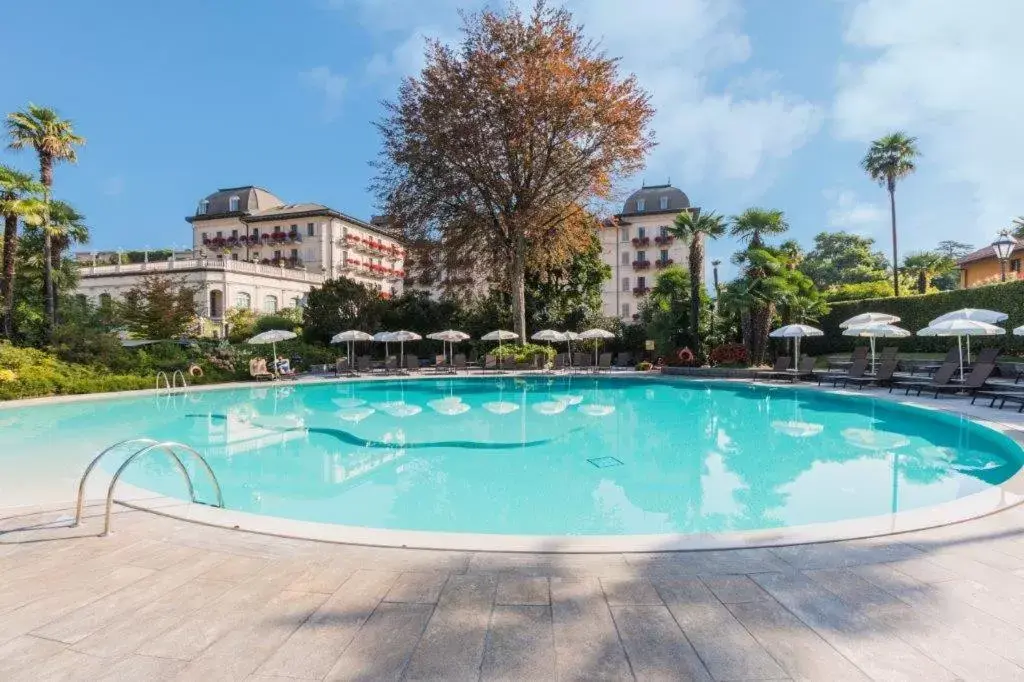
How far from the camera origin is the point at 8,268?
18.5 m

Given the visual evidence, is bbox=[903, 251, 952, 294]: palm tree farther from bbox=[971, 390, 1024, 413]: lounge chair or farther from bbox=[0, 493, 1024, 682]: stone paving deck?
bbox=[0, 493, 1024, 682]: stone paving deck

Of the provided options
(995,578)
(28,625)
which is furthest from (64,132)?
(995,578)

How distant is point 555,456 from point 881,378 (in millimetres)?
13360

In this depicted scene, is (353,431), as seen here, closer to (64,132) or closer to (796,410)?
(796,410)

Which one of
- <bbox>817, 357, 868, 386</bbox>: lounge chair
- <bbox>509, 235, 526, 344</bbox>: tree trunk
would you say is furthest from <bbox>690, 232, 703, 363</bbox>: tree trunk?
<bbox>509, 235, 526, 344</bbox>: tree trunk

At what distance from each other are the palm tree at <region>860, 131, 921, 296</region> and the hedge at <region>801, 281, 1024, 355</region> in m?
Answer: 8.84

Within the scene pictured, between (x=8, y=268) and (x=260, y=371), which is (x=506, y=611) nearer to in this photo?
(x=260, y=371)

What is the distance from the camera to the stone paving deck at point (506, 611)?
2.63 metres

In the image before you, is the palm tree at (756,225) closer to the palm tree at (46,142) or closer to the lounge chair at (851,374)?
the lounge chair at (851,374)

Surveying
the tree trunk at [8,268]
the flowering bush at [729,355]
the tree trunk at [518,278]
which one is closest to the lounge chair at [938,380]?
the flowering bush at [729,355]

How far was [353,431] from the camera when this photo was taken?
12.2 meters

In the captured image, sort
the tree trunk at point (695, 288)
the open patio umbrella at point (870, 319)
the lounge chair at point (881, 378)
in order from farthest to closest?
the tree trunk at point (695, 288), the open patio umbrella at point (870, 319), the lounge chair at point (881, 378)

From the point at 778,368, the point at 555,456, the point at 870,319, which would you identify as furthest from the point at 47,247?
the point at 870,319

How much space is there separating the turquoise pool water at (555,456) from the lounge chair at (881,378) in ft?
5.54
